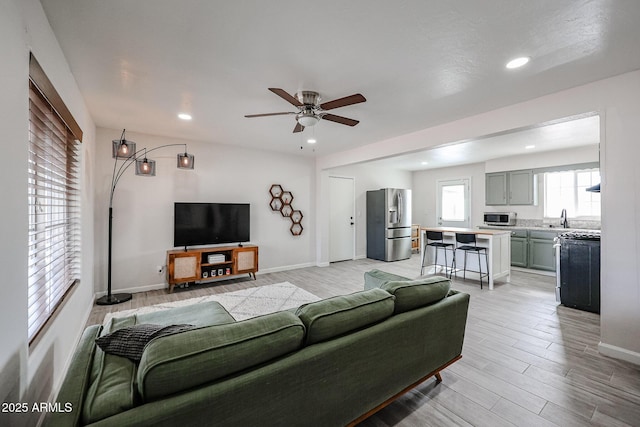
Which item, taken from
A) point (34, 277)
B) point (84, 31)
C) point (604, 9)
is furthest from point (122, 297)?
point (604, 9)

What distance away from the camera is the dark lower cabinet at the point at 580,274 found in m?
3.41

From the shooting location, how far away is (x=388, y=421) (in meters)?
1.70

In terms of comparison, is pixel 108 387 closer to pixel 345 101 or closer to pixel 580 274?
pixel 345 101

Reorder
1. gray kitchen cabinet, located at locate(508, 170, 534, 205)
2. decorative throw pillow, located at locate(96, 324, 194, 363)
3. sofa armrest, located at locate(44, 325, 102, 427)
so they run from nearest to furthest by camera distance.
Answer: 1. sofa armrest, located at locate(44, 325, 102, 427)
2. decorative throw pillow, located at locate(96, 324, 194, 363)
3. gray kitchen cabinet, located at locate(508, 170, 534, 205)

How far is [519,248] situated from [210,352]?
21.6 ft

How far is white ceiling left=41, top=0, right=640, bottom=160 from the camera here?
1639 millimetres

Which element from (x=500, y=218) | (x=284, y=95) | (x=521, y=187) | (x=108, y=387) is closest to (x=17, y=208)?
(x=108, y=387)

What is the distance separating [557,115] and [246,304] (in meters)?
4.14

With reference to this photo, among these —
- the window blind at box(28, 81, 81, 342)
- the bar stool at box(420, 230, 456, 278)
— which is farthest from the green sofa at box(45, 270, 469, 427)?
the bar stool at box(420, 230, 456, 278)

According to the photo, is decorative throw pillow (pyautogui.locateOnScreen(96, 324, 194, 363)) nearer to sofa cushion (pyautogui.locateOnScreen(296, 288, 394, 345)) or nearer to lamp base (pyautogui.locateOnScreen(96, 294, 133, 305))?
sofa cushion (pyautogui.locateOnScreen(296, 288, 394, 345))

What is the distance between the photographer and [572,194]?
5.55 m

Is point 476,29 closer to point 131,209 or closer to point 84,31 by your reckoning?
point 84,31

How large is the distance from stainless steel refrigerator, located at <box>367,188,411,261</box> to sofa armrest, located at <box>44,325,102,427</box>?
19.5ft

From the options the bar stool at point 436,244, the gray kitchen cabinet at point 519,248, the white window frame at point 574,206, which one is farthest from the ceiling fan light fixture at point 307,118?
the white window frame at point 574,206
